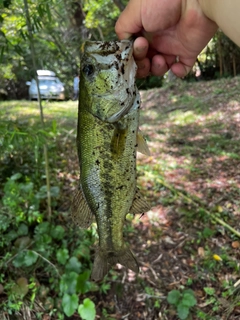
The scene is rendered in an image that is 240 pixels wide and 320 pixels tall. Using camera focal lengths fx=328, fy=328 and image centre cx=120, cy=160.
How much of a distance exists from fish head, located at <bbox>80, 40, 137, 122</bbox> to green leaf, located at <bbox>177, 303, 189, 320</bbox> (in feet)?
7.24

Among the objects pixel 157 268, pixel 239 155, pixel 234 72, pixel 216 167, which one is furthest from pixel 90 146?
pixel 234 72

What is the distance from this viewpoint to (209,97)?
9.27 metres

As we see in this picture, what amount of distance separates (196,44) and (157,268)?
8.01 feet

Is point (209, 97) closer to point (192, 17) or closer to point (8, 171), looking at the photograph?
point (8, 171)

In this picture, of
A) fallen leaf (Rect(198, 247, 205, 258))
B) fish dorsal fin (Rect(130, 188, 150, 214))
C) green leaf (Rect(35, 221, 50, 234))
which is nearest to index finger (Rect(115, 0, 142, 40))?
fish dorsal fin (Rect(130, 188, 150, 214))

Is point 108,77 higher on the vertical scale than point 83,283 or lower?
higher

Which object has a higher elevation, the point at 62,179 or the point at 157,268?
the point at 62,179

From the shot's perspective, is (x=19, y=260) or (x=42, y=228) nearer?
(x=19, y=260)

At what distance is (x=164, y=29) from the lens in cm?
198

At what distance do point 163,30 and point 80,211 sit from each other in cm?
121

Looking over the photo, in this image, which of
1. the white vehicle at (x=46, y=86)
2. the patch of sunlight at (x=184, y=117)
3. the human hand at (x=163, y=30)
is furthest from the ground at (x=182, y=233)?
the white vehicle at (x=46, y=86)

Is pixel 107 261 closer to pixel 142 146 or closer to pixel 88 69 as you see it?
pixel 142 146

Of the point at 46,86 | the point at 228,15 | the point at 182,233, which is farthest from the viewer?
the point at 46,86

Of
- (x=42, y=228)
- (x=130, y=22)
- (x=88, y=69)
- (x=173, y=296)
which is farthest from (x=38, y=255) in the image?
(x=130, y=22)
